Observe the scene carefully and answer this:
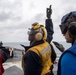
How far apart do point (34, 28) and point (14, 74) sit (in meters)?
8.08

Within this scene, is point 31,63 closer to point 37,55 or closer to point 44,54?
point 37,55

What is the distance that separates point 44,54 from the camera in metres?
5.88

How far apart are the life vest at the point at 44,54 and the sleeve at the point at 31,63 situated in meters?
0.11

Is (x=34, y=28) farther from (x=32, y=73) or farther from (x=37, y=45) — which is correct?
(x=32, y=73)

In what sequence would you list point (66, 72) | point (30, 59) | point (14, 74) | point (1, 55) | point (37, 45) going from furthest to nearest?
point (14, 74) → point (1, 55) → point (37, 45) → point (30, 59) → point (66, 72)

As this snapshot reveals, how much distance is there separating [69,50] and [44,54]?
9.90 ft

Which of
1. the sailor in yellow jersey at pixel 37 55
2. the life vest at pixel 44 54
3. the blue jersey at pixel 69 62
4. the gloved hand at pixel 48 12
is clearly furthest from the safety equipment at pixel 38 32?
the blue jersey at pixel 69 62

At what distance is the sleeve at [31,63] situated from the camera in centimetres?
553

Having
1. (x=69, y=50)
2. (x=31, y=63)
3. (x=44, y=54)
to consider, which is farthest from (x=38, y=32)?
(x=69, y=50)

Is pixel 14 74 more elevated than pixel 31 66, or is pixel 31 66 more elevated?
pixel 31 66

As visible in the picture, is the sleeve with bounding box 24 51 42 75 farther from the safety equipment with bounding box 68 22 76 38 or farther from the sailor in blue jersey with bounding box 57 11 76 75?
the safety equipment with bounding box 68 22 76 38

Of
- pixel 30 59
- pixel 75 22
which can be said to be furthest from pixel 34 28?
pixel 75 22

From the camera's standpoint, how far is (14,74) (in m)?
13.8

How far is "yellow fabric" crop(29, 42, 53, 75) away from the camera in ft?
18.7
